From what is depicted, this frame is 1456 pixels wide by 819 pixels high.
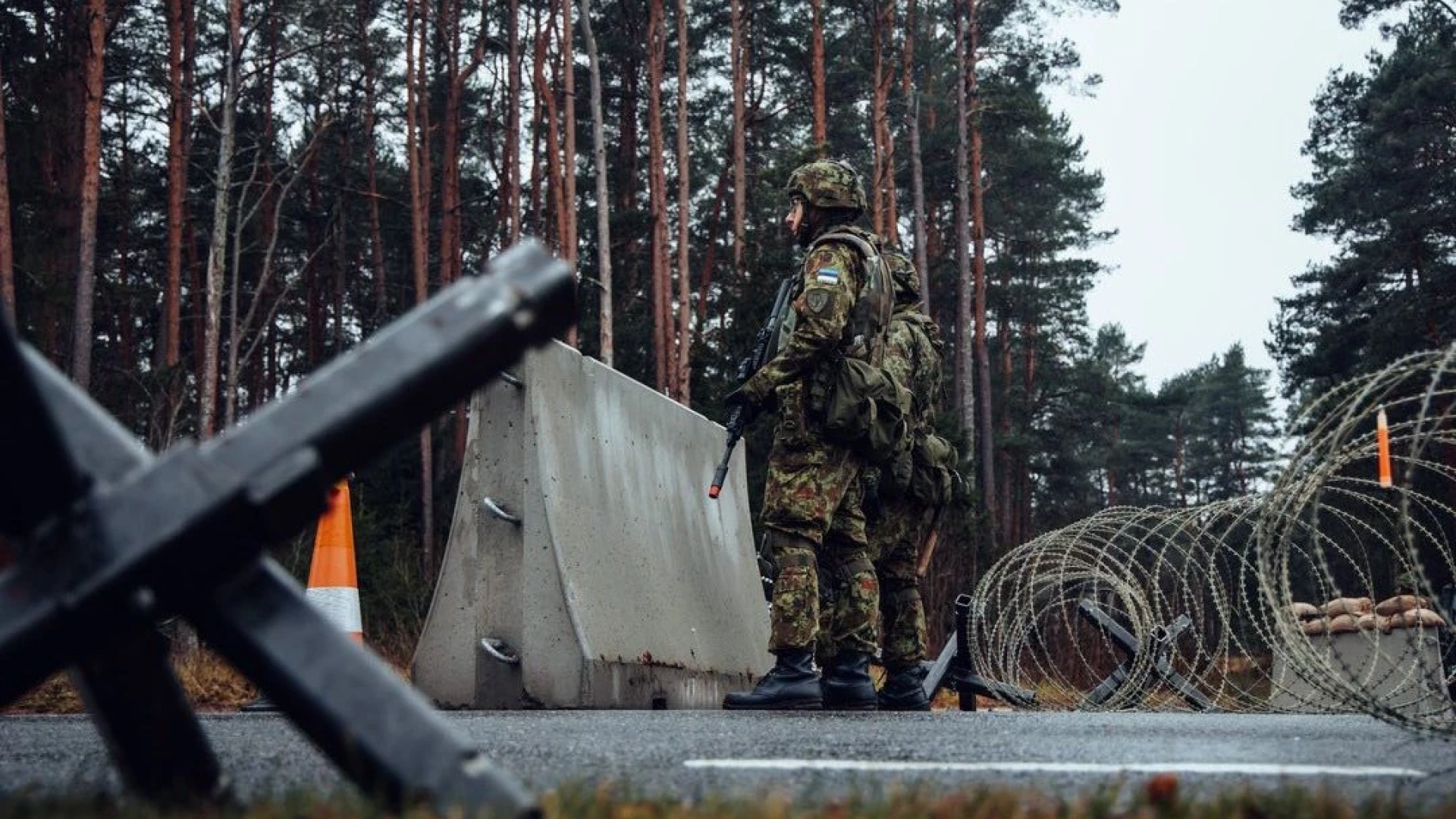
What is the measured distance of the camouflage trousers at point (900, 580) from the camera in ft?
28.0

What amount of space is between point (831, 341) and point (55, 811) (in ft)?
17.8

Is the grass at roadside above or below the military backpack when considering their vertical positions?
below

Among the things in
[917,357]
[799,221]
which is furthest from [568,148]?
[799,221]

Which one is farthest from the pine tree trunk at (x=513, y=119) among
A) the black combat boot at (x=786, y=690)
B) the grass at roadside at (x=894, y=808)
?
the grass at roadside at (x=894, y=808)

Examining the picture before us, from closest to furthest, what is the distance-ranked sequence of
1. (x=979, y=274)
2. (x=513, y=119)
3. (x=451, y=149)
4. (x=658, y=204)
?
(x=658, y=204)
(x=513, y=119)
(x=451, y=149)
(x=979, y=274)

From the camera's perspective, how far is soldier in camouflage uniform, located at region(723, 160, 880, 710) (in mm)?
7406

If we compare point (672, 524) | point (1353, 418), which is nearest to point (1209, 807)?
point (1353, 418)

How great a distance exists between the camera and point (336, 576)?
7500 mm

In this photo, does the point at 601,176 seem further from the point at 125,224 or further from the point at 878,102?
the point at 125,224

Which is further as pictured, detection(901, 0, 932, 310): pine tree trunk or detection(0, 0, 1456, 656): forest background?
detection(901, 0, 932, 310): pine tree trunk

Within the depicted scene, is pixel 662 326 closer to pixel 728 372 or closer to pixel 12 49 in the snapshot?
pixel 728 372

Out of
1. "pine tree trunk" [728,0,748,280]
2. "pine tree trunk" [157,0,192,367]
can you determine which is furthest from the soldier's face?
"pine tree trunk" [728,0,748,280]

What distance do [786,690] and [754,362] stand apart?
5.69 feet

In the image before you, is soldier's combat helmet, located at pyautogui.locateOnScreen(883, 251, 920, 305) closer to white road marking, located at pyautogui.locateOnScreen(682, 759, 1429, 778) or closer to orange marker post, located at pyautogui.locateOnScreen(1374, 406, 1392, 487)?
orange marker post, located at pyautogui.locateOnScreen(1374, 406, 1392, 487)
